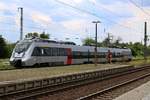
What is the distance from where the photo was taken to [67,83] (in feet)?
85.4

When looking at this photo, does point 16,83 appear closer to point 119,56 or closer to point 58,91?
point 58,91

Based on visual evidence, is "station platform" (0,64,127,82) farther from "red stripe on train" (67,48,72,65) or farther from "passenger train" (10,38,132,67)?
"red stripe on train" (67,48,72,65)

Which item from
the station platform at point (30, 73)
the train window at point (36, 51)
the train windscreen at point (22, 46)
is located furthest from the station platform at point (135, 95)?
the train windscreen at point (22, 46)

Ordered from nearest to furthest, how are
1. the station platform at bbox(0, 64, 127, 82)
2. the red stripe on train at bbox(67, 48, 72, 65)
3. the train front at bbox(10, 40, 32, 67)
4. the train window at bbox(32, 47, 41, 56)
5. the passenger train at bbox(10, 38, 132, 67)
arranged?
the station platform at bbox(0, 64, 127, 82), the train front at bbox(10, 40, 32, 67), the passenger train at bbox(10, 38, 132, 67), the train window at bbox(32, 47, 41, 56), the red stripe on train at bbox(67, 48, 72, 65)

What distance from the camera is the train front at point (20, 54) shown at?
136 ft

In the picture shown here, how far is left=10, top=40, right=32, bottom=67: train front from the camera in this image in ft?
136

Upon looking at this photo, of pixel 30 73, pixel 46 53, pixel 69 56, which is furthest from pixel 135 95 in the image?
pixel 69 56

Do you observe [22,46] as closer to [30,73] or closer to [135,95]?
[30,73]

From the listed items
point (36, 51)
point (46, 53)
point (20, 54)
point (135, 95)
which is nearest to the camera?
point (135, 95)

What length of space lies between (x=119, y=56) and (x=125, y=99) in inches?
2437

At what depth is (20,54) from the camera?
139 ft

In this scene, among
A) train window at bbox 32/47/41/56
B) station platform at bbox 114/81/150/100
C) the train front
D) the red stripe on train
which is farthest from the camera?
the red stripe on train

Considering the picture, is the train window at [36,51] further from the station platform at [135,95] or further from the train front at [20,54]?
the station platform at [135,95]

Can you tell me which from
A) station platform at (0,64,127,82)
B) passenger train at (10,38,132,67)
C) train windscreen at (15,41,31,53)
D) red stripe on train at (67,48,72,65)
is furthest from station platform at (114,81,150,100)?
red stripe on train at (67,48,72,65)
